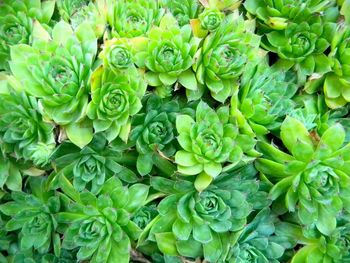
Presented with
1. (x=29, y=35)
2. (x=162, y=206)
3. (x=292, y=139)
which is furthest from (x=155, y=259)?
(x=29, y=35)

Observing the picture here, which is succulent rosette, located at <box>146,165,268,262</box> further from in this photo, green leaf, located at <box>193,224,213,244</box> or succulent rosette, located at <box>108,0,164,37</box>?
succulent rosette, located at <box>108,0,164,37</box>

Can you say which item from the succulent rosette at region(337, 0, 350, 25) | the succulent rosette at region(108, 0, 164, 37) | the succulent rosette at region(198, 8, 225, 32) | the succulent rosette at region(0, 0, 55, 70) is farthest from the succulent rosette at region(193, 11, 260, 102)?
the succulent rosette at region(0, 0, 55, 70)

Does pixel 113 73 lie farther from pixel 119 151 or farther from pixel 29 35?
pixel 29 35

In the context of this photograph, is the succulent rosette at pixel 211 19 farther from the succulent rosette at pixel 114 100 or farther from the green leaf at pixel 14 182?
the green leaf at pixel 14 182

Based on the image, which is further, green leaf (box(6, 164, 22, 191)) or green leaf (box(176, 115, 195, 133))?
green leaf (box(6, 164, 22, 191))

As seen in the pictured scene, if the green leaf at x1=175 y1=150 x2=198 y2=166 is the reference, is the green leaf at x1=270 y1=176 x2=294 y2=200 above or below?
below

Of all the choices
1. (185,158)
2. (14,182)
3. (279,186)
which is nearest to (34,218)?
(14,182)
